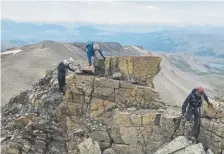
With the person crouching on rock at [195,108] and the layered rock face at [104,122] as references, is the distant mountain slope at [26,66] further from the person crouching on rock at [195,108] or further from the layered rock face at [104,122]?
the person crouching on rock at [195,108]

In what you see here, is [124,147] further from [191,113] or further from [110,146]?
[191,113]


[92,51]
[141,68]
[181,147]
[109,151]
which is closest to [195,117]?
[181,147]

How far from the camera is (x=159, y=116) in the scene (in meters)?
23.2

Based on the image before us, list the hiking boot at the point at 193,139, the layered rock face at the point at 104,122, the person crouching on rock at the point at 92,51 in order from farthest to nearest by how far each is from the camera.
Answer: the person crouching on rock at the point at 92,51, the layered rock face at the point at 104,122, the hiking boot at the point at 193,139

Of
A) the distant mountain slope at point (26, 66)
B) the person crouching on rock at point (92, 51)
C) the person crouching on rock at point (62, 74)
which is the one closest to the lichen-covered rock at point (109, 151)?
the person crouching on rock at point (62, 74)

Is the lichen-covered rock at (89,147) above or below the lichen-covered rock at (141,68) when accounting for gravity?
below

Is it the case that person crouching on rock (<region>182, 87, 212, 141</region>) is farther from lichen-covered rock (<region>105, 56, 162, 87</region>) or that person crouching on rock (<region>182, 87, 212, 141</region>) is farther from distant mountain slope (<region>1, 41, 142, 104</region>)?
distant mountain slope (<region>1, 41, 142, 104</region>)

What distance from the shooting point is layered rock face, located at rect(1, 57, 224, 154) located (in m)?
23.0

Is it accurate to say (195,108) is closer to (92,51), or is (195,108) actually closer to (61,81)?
(92,51)

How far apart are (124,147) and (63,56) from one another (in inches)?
3116

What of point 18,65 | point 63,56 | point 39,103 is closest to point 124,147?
point 39,103

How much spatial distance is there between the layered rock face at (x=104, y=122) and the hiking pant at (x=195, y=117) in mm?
373

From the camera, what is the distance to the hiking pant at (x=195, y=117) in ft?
73.0

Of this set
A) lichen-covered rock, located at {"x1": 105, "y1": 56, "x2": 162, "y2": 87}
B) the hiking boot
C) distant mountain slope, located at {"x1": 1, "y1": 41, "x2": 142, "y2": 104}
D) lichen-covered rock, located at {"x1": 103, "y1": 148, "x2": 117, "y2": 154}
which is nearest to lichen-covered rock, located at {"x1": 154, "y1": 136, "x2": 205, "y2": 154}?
the hiking boot
